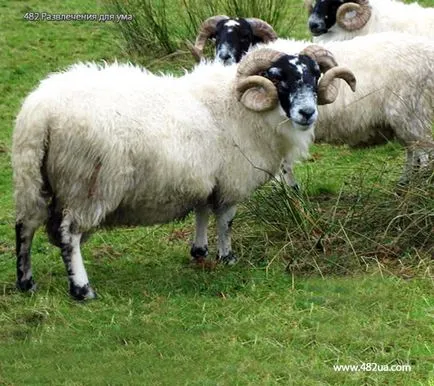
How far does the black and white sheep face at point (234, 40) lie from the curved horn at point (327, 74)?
149 cm

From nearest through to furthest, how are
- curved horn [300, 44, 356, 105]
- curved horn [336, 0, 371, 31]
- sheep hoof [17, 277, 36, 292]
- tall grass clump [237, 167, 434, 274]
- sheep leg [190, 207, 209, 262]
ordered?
sheep hoof [17, 277, 36, 292]
tall grass clump [237, 167, 434, 274]
curved horn [300, 44, 356, 105]
sheep leg [190, 207, 209, 262]
curved horn [336, 0, 371, 31]

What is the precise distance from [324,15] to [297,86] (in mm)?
3222

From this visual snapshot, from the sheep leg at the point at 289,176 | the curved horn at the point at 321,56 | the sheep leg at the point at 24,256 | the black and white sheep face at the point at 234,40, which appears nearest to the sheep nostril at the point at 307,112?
the curved horn at the point at 321,56

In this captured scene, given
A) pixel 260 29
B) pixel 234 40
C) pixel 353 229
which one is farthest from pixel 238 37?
pixel 353 229

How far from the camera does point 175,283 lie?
6.87 m

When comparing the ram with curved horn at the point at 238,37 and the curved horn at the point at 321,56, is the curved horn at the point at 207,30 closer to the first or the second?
the ram with curved horn at the point at 238,37

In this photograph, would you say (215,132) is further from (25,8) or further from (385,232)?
(25,8)

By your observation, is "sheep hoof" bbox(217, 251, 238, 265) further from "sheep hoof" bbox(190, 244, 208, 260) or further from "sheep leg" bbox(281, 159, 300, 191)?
"sheep leg" bbox(281, 159, 300, 191)

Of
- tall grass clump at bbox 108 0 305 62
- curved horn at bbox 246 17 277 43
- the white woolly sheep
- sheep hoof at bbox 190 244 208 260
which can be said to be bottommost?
tall grass clump at bbox 108 0 305 62

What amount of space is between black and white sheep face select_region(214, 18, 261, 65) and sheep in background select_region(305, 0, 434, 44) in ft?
4.08

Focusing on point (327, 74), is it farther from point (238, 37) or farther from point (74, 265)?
point (74, 265)

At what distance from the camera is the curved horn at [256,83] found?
692 cm

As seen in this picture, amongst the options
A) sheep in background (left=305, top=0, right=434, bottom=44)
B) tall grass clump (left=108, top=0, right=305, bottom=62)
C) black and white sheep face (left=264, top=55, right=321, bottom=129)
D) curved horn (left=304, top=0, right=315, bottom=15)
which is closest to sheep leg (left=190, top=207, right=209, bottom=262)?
black and white sheep face (left=264, top=55, right=321, bottom=129)

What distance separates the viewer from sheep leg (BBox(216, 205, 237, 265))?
717 cm
